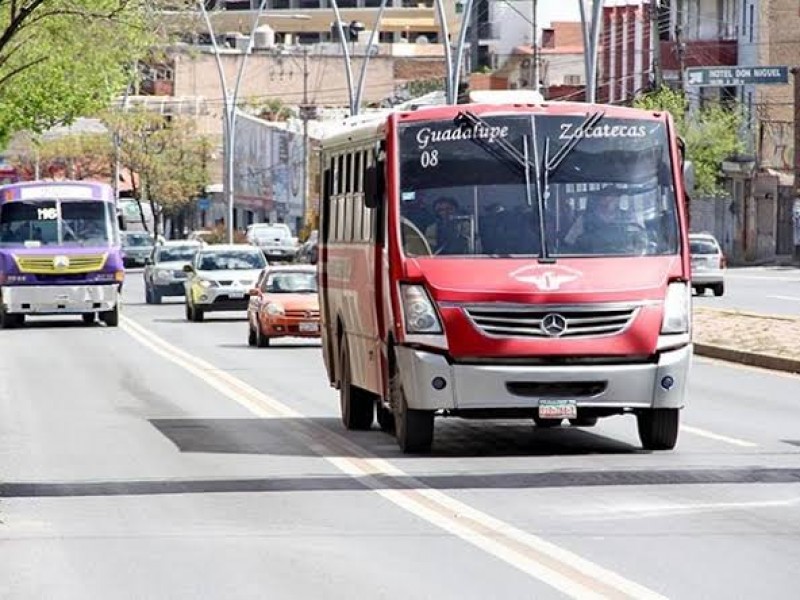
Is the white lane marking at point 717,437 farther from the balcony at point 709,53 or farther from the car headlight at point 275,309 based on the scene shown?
the balcony at point 709,53

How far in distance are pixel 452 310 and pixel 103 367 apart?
16986 mm

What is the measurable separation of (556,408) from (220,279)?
33439 millimetres

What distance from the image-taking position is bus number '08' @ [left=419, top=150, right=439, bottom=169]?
1873 cm

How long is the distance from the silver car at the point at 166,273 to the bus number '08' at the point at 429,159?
43999 millimetres

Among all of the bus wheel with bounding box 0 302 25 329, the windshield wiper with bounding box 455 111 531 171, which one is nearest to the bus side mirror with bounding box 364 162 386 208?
the windshield wiper with bounding box 455 111 531 171

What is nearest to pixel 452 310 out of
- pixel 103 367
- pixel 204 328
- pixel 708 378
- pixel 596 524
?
pixel 596 524

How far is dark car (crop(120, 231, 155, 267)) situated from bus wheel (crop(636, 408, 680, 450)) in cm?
8009

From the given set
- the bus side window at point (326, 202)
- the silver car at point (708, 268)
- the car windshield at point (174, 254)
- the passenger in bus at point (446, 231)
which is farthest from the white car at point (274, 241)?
the passenger in bus at point (446, 231)

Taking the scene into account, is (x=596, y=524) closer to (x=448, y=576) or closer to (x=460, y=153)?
(x=448, y=576)

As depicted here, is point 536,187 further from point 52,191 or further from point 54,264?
point 52,191

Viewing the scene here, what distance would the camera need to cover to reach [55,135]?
144250mm

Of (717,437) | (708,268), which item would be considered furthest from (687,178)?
A: (708,268)

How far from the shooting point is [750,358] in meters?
32.5

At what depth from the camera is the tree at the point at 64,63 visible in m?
33.2
